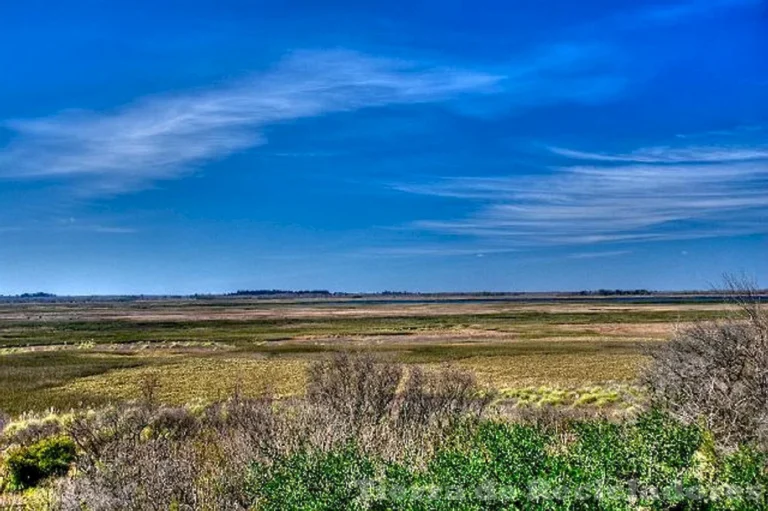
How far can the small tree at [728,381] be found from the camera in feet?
41.5

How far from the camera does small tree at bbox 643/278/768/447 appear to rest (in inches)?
498

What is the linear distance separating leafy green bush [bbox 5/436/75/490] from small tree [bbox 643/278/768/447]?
1553cm

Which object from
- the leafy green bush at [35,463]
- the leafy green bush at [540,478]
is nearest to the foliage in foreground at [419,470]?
the leafy green bush at [540,478]

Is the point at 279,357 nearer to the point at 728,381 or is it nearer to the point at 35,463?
the point at 35,463

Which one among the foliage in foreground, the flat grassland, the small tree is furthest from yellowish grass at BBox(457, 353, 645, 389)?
the foliage in foreground

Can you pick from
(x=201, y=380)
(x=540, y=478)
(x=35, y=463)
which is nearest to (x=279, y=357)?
(x=201, y=380)

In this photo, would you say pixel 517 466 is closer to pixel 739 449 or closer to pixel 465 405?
pixel 739 449

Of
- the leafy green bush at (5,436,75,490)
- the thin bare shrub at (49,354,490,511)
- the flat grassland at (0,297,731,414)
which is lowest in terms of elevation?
the flat grassland at (0,297,731,414)

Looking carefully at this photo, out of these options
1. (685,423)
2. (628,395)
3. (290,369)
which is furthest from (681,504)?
(290,369)

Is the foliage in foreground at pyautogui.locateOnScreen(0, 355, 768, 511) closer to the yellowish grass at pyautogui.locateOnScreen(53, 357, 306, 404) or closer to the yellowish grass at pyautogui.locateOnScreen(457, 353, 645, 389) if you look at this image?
the yellowish grass at pyautogui.locateOnScreen(53, 357, 306, 404)

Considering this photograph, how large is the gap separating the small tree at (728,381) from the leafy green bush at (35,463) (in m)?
15.5

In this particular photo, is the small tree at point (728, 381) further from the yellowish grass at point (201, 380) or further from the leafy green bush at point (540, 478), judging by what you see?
the yellowish grass at point (201, 380)

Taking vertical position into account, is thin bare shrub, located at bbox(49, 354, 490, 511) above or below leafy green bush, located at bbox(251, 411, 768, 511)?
below

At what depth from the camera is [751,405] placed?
41.9ft
